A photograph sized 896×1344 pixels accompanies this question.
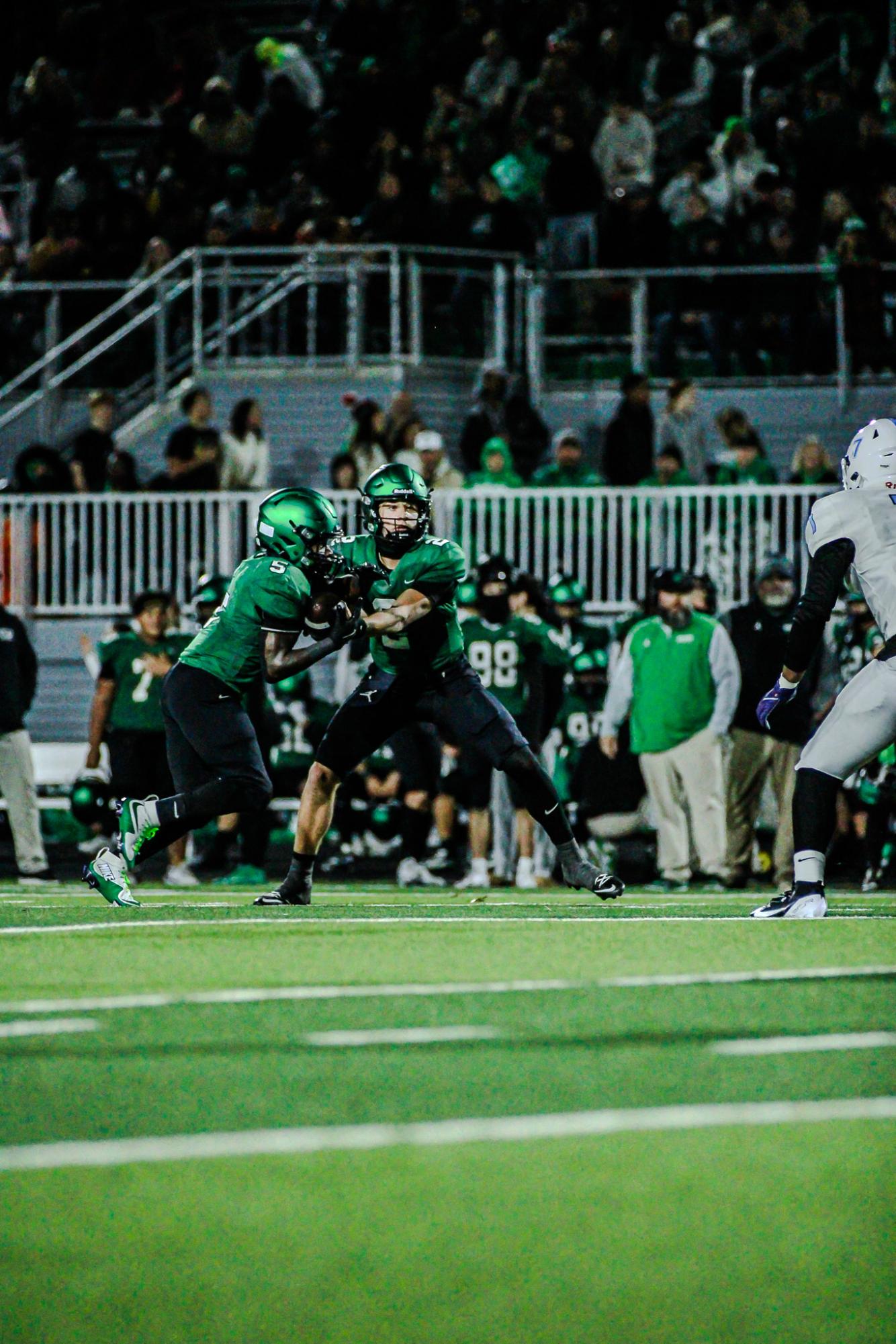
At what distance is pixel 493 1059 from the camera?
18.0 feet

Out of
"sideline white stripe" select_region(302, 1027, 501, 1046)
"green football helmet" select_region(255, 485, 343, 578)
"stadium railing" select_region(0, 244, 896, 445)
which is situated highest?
"stadium railing" select_region(0, 244, 896, 445)

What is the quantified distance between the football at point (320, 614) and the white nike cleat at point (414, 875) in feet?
15.6

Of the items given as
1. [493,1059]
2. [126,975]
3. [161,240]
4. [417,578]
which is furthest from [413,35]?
[493,1059]

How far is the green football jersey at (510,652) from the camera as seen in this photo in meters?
14.3

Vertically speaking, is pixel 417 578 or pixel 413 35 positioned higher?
pixel 413 35

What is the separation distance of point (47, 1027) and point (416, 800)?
8.70m

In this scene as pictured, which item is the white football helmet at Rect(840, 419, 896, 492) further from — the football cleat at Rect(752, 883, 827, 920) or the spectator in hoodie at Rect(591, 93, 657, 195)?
the spectator in hoodie at Rect(591, 93, 657, 195)

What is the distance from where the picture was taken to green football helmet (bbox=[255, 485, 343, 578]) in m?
9.84

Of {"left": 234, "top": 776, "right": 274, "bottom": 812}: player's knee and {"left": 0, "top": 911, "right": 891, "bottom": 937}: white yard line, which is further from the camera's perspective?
{"left": 234, "top": 776, "right": 274, "bottom": 812}: player's knee

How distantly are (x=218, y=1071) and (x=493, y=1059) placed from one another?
657mm

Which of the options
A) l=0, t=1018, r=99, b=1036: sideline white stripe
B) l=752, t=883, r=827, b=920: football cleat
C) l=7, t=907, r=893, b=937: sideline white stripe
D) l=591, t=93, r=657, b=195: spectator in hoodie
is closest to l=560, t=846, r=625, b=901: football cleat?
l=7, t=907, r=893, b=937: sideline white stripe

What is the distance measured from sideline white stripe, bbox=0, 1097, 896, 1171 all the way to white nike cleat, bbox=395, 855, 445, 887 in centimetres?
965

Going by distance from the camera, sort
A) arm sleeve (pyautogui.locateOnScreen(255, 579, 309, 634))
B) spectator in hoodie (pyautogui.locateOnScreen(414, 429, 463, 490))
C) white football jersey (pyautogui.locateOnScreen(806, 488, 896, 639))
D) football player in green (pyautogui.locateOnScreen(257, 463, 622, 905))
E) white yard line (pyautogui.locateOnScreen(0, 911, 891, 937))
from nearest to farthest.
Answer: white yard line (pyautogui.locateOnScreen(0, 911, 891, 937)) < white football jersey (pyautogui.locateOnScreen(806, 488, 896, 639)) < arm sleeve (pyautogui.locateOnScreen(255, 579, 309, 634)) < football player in green (pyautogui.locateOnScreen(257, 463, 622, 905)) < spectator in hoodie (pyautogui.locateOnScreen(414, 429, 463, 490))

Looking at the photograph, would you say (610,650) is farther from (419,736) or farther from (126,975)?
(126,975)
